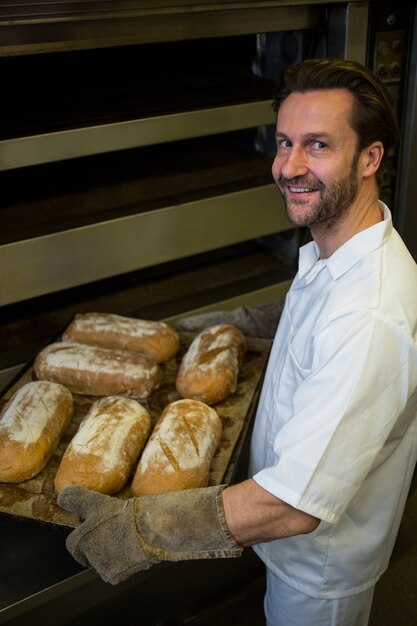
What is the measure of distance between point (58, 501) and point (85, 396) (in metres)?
0.47

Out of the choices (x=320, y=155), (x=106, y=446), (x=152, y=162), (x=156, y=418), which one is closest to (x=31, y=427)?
(x=106, y=446)

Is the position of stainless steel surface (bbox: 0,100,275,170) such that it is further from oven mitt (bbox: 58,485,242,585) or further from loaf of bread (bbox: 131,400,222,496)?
oven mitt (bbox: 58,485,242,585)

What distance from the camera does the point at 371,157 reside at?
4.07 ft

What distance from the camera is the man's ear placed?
48.5 inches

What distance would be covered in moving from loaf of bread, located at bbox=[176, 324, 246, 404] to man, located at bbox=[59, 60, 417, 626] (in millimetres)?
274

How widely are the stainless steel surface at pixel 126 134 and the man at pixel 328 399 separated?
48 cm

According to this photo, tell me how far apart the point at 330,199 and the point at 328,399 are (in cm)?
35

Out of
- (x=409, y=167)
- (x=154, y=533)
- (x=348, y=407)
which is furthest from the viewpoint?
(x=409, y=167)

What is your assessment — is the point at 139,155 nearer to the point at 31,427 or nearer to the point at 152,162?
the point at 152,162

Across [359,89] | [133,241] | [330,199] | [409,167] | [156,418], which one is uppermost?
[359,89]

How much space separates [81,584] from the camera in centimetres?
133

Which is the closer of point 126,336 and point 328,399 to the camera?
point 328,399

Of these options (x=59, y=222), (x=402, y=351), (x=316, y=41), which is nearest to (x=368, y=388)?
(x=402, y=351)

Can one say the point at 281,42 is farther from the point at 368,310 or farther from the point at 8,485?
the point at 8,485
